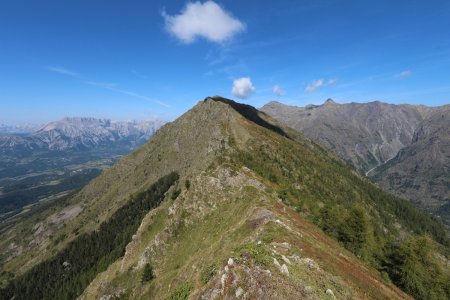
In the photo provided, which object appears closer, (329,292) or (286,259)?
(329,292)

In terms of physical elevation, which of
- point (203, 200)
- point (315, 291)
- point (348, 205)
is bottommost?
point (348, 205)

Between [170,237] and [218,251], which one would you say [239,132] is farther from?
[218,251]

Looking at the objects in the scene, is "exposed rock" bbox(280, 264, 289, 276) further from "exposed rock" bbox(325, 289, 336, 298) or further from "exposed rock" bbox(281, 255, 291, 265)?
"exposed rock" bbox(325, 289, 336, 298)

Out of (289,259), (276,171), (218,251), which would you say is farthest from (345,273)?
(276,171)

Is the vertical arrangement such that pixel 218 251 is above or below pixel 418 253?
above

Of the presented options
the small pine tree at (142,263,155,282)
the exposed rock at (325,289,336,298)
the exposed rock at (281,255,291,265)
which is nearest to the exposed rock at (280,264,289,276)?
the exposed rock at (281,255,291,265)

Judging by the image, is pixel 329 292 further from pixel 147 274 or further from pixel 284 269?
pixel 147 274

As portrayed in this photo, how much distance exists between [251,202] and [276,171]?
7981 cm

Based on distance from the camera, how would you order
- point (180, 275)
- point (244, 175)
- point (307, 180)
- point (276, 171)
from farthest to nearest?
point (307, 180) < point (276, 171) < point (244, 175) < point (180, 275)

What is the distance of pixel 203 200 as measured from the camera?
341 ft

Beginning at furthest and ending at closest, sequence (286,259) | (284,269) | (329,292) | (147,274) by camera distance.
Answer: (147,274) < (286,259) < (284,269) < (329,292)

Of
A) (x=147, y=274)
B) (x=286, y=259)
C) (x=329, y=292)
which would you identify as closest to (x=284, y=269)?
(x=286, y=259)

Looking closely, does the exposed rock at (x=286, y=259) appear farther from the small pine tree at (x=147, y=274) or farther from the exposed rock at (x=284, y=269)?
the small pine tree at (x=147, y=274)

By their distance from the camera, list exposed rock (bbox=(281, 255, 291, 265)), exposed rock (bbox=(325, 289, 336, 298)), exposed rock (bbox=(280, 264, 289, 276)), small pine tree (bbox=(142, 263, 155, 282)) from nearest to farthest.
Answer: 1. exposed rock (bbox=(325, 289, 336, 298))
2. exposed rock (bbox=(280, 264, 289, 276))
3. exposed rock (bbox=(281, 255, 291, 265))
4. small pine tree (bbox=(142, 263, 155, 282))
